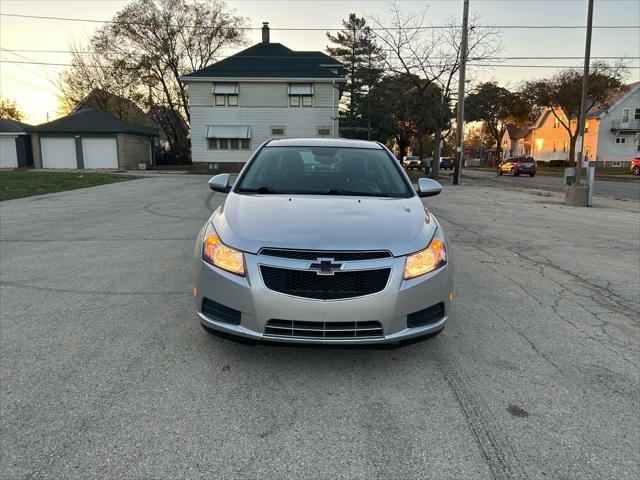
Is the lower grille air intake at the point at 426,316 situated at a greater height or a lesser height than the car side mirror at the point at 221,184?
lesser

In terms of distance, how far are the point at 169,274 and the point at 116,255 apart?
5.00 ft

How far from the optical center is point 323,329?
111 inches

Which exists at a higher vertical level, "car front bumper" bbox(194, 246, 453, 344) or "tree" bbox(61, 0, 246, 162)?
"tree" bbox(61, 0, 246, 162)

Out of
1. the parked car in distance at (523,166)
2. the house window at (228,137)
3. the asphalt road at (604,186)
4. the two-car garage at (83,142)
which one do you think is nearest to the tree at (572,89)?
the parked car in distance at (523,166)

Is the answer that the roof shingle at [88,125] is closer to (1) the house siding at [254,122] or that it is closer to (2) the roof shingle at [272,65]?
(1) the house siding at [254,122]

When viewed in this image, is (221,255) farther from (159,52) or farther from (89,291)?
(159,52)

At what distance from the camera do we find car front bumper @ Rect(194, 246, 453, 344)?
279cm

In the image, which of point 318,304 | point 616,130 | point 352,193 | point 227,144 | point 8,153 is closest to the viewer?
point 318,304

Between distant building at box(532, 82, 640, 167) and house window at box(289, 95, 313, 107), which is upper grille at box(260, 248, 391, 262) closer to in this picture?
house window at box(289, 95, 313, 107)

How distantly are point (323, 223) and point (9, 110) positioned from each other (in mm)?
78024

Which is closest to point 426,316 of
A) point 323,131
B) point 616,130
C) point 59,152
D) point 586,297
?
point 586,297

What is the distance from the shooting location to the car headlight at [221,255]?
9.65ft

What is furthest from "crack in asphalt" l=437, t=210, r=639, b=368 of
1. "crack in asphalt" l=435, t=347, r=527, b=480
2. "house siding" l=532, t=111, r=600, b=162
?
"house siding" l=532, t=111, r=600, b=162

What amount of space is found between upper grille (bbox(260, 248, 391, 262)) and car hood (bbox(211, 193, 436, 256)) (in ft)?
0.10
